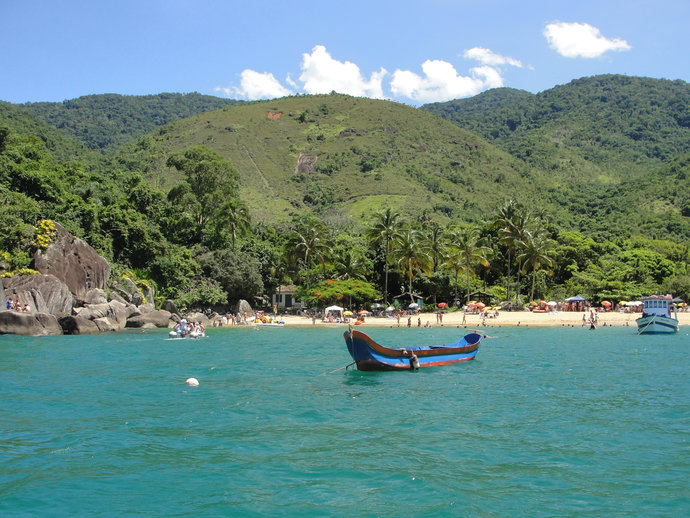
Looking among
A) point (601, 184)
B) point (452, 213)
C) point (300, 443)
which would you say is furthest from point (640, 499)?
point (601, 184)

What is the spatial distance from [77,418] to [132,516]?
7925mm

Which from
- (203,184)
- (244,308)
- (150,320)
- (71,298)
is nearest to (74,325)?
(71,298)

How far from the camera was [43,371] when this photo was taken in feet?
82.4

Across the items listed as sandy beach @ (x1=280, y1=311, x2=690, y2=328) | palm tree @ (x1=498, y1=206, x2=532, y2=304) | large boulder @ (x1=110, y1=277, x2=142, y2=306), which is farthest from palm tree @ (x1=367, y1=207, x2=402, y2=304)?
large boulder @ (x1=110, y1=277, x2=142, y2=306)

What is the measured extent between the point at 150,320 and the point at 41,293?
9.30m

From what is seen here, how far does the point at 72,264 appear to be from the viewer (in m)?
45.8

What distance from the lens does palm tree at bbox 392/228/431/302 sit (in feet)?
192

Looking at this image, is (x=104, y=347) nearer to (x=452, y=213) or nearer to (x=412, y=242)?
(x=412, y=242)

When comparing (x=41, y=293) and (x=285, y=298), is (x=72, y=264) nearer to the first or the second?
(x=41, y=293)

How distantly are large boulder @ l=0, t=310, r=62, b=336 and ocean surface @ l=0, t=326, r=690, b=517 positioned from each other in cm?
1095

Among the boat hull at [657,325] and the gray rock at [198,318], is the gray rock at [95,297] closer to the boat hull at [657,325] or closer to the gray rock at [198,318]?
the gray rock at [198,318]

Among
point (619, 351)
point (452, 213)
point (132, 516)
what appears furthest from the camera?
point (452, 213)

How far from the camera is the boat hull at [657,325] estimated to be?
44.8m

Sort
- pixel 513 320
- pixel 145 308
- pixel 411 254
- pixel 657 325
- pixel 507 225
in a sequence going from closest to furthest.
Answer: pixel 657 325 → pixel 145 308 → pixel 513 320 → pixel 411 254 → pixel 507 225
